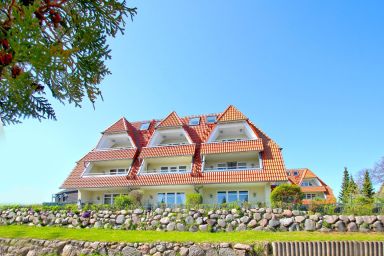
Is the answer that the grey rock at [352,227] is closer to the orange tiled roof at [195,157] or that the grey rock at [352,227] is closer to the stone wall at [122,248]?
the orange tiled roof at [195,157]

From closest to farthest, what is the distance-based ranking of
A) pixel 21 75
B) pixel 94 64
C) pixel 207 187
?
pixel 21 75
pixel 94 64
pixel 207 187

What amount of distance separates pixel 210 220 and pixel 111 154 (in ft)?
44.1

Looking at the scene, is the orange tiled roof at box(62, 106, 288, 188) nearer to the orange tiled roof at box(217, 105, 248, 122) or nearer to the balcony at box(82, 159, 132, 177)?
the orange tiled roof at box(217, 105, 248, 122)

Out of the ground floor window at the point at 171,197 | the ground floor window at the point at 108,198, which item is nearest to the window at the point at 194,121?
the ground floor window at the point at 171,197

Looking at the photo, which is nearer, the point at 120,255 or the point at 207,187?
the point at 120,255

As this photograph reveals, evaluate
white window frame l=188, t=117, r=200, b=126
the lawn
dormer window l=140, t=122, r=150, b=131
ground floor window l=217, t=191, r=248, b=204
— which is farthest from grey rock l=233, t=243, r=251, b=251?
dormer window l=140, t=122, r=150, b=131

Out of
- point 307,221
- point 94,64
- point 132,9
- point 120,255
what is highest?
point 132,9

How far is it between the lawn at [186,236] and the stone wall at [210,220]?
825 millimetres

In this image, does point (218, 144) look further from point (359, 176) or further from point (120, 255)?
point (359, 176)

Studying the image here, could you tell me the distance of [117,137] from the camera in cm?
3181

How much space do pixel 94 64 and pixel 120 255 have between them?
46.1ft

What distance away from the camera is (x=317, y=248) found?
47.5ft

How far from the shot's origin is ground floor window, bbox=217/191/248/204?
2614 cm

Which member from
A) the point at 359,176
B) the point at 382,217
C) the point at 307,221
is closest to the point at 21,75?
the point at 307,221
